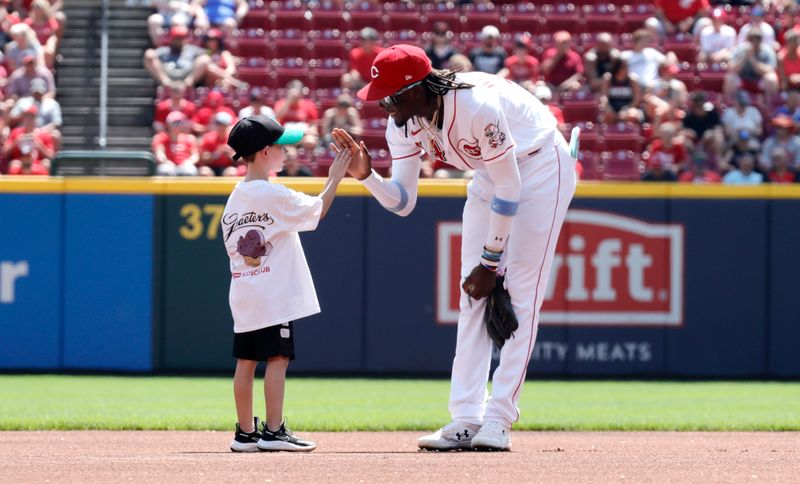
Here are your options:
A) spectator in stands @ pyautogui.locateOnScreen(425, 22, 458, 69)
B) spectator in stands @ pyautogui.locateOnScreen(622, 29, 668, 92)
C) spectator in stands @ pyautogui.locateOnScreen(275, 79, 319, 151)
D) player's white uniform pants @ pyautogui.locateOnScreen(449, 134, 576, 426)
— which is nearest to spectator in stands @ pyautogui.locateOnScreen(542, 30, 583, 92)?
spectator in stands @ pyautogui.locateOnScreen(622, 29, 668, 92)

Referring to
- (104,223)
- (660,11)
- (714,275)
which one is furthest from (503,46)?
(104,223)

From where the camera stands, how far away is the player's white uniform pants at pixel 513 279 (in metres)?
6.27

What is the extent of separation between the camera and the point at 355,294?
1173cm

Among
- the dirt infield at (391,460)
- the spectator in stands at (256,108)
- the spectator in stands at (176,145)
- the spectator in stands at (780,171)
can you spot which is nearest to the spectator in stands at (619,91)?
the spectator in stands at (780,171)

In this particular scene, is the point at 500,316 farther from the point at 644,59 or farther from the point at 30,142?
the point at 644,59

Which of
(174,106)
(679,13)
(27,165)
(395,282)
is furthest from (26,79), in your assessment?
(679,13)

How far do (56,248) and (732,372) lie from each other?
5.88 meters

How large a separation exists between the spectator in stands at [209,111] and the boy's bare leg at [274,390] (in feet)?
25.6

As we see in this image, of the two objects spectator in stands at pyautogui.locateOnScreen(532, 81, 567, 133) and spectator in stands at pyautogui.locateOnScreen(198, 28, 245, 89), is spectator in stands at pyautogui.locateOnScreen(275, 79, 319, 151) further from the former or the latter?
spectator in stands at pyautogui.locateOnScreen(532, 81, 567, 133)

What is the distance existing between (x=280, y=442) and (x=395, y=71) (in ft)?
5.83

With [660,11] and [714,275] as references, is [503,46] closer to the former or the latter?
[660,11]

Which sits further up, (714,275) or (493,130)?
(493,130)

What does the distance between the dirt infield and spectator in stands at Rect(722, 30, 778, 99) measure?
7.83m

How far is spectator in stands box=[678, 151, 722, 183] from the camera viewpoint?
12.6m
